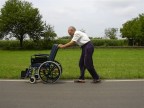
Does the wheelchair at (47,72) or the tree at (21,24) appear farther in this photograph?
the tree at (21,24)

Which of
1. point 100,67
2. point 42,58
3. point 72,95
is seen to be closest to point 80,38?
point 42,58

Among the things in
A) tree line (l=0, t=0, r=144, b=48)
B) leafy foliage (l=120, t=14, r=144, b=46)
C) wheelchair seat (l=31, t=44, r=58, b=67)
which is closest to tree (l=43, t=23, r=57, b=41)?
tree line (l=0, t=0, r=144, b=48)

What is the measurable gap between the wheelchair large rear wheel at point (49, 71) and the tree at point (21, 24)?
6137cm

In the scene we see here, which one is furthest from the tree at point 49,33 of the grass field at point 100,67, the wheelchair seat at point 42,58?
the wheelchair seat at point 42,58

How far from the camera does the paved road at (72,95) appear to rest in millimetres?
8383

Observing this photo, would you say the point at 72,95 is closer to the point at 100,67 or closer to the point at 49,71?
the point at 49,71

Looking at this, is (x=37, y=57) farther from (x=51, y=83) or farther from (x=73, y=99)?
(x=73, y=99)

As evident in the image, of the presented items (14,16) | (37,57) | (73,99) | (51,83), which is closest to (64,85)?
(51,83)

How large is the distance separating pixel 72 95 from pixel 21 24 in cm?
6492

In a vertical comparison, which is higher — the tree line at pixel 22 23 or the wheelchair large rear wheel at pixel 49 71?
the tree line at pixel 22 23

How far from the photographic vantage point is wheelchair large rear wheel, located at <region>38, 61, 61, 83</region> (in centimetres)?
1194

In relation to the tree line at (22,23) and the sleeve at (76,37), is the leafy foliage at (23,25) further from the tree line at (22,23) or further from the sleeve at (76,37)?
the sleeve at (76,37)

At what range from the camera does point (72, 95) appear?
9594 millimetres

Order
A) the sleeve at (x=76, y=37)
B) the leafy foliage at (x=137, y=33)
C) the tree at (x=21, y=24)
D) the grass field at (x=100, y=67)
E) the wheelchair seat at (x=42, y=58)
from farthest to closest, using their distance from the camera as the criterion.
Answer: the leafy foliage at (x=137, y=33) → the tree at (x=21, y=24) → the grass field at (x=100, y=67) → the wheelchair seat at (x=42, y=58) → the sleeve at (x=76, y=37)
